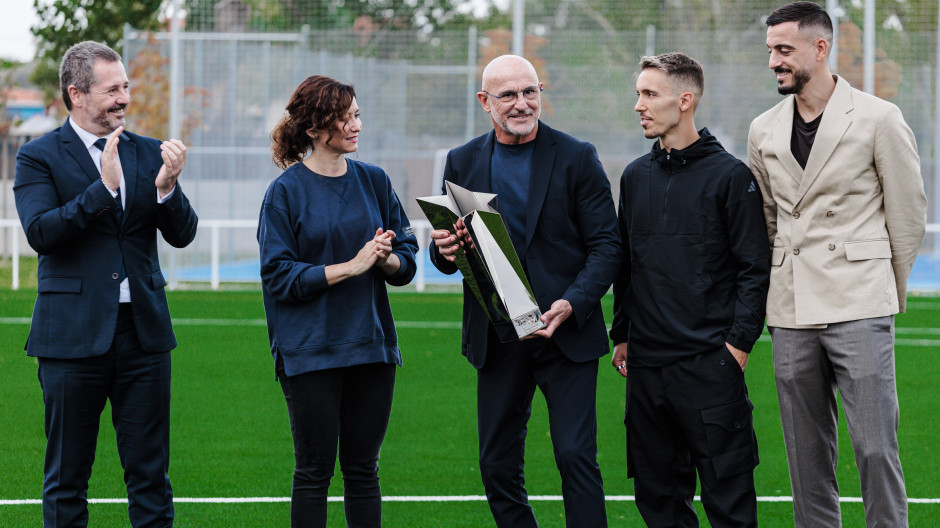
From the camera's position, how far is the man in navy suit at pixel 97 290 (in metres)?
4.29

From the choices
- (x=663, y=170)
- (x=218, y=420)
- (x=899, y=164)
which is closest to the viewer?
(x=899, y=164)

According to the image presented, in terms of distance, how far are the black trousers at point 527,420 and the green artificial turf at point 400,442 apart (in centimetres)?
102

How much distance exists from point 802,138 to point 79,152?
2.68m

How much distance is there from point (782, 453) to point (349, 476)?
338 cm

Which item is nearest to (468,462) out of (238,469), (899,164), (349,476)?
(238,469)

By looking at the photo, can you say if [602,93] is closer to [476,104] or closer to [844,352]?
[476,104]

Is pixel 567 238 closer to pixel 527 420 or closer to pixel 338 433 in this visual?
pixel 527 420

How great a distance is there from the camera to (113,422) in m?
4.41

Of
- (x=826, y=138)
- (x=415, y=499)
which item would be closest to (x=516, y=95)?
(x=826, y=138)

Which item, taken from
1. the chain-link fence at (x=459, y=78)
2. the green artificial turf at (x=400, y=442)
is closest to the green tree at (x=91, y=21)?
the chain-link fence at (x=459, y=78)

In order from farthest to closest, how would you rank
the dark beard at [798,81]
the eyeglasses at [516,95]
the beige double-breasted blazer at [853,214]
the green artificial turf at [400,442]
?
the green artificial turf at [400,442] → the eyeglasses at [516,95] → the dark beard at [798,81] → the beige double-breasted blazer at [853,214]

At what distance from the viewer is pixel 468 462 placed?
264 inches

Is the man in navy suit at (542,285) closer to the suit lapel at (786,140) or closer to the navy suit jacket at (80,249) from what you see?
the suit lapel at (786,140)

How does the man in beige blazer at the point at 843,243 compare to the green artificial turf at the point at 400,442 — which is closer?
the man in beige blazer at the point at 843,243
